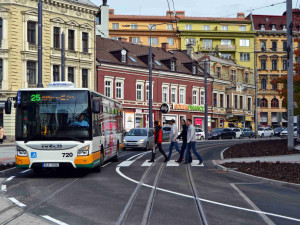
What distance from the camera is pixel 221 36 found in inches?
3398

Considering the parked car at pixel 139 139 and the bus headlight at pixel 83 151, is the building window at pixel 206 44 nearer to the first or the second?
the parked car at pixel 139 139

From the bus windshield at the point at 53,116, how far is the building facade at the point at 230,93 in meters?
52.8

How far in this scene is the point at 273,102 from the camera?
90375 millimetres

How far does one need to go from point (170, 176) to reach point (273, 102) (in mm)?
77413

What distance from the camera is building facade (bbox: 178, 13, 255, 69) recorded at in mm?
85812

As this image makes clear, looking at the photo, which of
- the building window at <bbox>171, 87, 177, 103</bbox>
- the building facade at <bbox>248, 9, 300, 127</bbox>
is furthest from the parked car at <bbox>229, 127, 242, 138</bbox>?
the building facade at <bbox>248, 9, 300, 127</bbox>

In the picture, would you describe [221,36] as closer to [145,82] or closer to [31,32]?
[145,82]

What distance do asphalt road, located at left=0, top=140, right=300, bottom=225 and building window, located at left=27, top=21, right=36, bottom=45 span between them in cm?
2968

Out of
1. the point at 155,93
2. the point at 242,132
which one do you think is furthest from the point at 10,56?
the point at 242,132

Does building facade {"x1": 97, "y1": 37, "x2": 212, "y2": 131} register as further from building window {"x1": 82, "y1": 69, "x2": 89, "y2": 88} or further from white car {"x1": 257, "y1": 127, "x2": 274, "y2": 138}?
→ white car {"x1": 257, "y1": 127, "x2": 274, "y2": 138}

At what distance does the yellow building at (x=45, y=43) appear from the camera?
141ft

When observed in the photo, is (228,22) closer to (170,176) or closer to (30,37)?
(30,37)

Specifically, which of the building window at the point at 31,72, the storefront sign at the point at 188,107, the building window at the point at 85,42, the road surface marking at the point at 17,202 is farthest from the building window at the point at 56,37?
the road surface marking at the point at 17,202

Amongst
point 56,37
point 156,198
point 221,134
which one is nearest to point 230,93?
point 221,134
